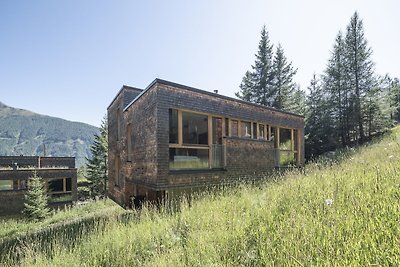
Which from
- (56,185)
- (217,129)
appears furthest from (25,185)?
(217,129)

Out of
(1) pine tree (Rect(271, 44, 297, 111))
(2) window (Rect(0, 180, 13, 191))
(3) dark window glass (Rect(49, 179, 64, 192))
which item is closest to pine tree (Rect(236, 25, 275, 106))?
(1) pine tree (Rect(271, 44, 297, 111))

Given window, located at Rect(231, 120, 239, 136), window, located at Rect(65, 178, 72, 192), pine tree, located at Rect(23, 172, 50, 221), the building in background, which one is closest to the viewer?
window, located at Rect(231, 120, 239, 136)

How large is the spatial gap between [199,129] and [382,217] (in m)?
7.97

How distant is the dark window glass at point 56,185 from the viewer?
22895 millimetres

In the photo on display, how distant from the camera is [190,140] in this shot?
10.2 meters

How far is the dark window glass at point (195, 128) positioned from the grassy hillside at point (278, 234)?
16.6ft

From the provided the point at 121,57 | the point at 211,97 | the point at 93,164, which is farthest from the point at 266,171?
the point at 93,164

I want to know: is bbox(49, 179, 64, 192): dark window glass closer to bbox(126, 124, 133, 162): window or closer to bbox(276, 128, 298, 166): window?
bbox(126, 124, 133, 162): window

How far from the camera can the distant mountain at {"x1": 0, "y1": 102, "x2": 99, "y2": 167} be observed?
157 m

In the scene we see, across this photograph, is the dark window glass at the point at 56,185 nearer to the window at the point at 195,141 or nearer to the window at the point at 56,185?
the window at the point at 56,185

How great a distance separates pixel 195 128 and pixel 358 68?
22.6 metres

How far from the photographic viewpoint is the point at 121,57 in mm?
14133

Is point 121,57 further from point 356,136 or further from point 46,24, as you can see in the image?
point 356,136

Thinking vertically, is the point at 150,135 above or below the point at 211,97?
below
